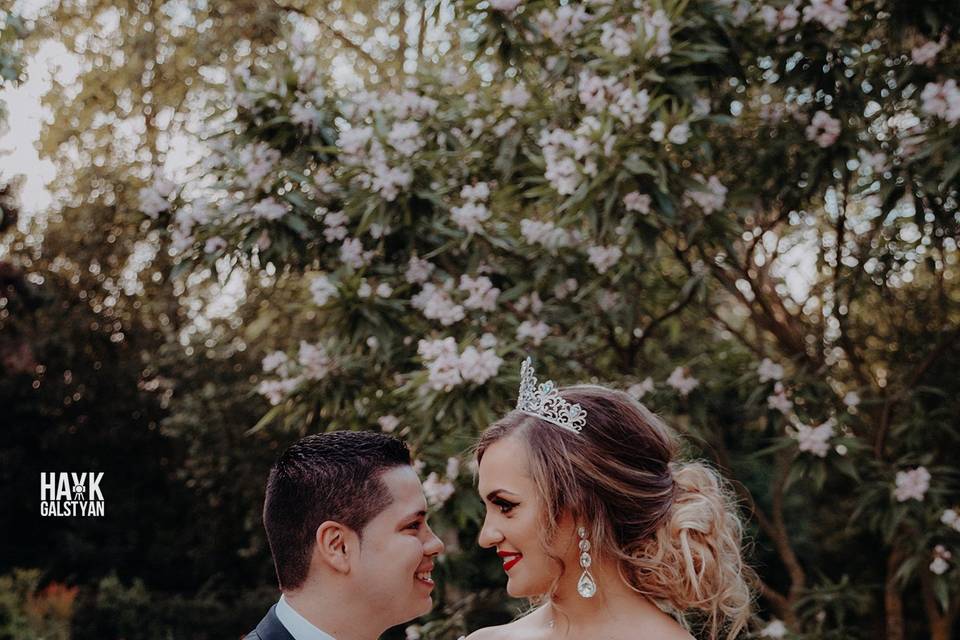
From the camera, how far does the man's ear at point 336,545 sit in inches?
87.7

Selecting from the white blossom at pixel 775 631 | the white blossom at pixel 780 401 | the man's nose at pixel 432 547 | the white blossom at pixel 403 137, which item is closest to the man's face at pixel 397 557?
the man's nose at pixel 432 547

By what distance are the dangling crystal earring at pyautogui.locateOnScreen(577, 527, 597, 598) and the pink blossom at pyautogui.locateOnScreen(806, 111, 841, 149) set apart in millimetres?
2872

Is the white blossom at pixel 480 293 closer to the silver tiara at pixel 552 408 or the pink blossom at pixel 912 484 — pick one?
the silver tiara at pixel 552 408

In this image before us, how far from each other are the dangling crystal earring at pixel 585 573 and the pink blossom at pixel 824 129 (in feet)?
9.42

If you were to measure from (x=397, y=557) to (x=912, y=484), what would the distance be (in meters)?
3.17

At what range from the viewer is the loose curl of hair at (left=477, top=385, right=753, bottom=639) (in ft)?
8.66

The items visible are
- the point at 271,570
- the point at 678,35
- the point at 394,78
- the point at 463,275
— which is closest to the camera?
the point at 678,35

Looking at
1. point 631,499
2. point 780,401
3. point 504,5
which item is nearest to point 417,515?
point 631,499

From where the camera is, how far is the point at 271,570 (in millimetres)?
10461

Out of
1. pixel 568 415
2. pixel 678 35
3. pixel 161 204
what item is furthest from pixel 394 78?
pixel 568 415

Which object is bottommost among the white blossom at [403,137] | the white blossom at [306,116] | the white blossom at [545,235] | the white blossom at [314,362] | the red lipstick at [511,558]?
the red lipstick at [511,558]

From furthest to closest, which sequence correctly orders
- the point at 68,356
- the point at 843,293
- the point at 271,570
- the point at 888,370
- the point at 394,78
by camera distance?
the point at 68,356 → the point at 271,570 → the point at 394,78 → the point at 888,370 → the point at 843,293

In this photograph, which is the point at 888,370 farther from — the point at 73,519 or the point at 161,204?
the point at 73,519

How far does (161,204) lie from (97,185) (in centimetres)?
630
